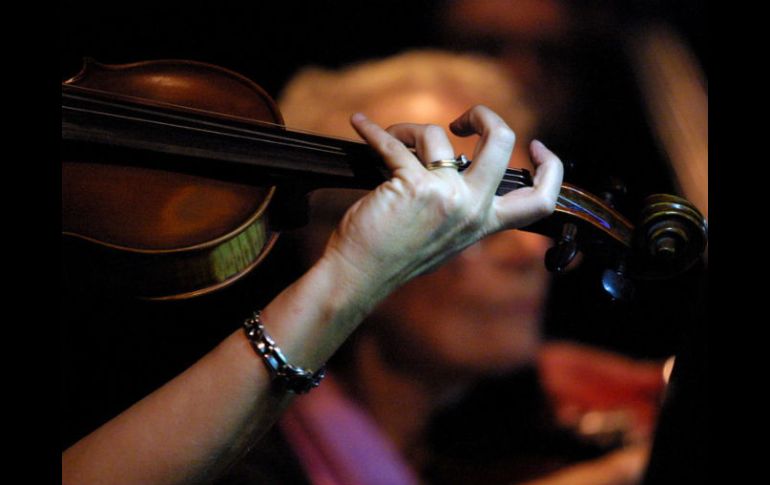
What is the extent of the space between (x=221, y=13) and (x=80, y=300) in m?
0.60

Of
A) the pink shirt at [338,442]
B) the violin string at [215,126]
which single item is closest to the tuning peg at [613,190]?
the violin string at [215,126]

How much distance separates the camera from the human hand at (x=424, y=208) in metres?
0.59

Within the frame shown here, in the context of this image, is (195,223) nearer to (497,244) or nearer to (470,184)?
(470,184)

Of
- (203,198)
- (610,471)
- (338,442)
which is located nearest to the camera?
(203,198)

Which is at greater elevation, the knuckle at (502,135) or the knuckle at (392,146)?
the knuckle at (392,146)

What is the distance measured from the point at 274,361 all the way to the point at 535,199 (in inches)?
13.3

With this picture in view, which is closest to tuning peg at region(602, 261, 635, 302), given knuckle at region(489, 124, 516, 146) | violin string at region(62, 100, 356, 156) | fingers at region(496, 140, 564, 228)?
fingers at region(496, 140, 564, 228)

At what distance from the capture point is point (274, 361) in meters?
0.56

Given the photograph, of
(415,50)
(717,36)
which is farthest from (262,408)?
(717,36)

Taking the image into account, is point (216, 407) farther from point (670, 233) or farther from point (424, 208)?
point (670, 233)

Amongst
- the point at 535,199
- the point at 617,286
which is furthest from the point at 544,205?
the point at 617,286

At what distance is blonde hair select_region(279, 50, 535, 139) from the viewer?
120 centimetres

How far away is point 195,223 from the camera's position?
0.64 m

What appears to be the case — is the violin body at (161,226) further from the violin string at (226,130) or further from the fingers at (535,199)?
the fingers at (535,199)
